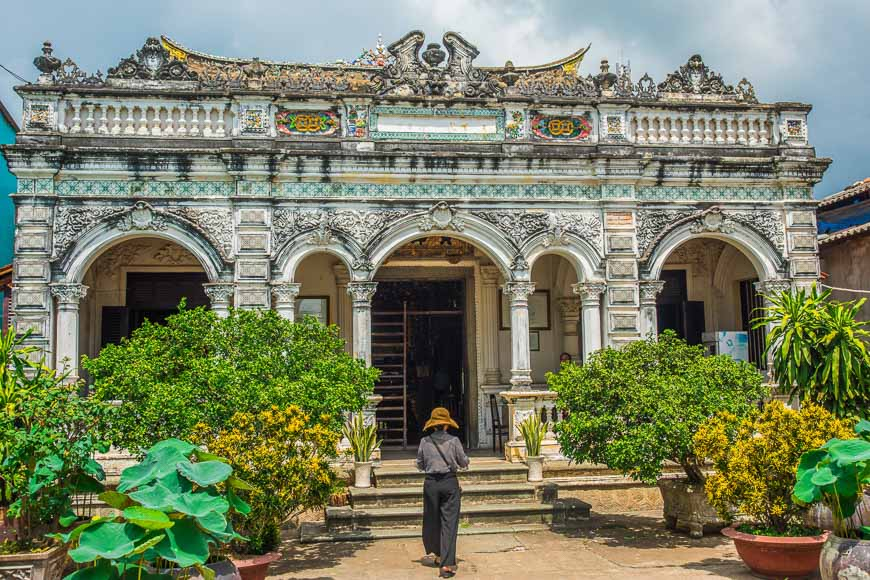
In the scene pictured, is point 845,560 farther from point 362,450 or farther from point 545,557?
point 362,450

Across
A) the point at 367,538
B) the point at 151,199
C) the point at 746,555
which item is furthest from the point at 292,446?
the point at 151,199

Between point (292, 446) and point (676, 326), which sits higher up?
point (676, 326)

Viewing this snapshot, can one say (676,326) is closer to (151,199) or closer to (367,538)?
(367,538)

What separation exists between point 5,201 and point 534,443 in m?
11.4

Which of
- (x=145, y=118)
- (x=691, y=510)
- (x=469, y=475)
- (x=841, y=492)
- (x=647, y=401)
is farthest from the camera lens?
(x=145, y=118)

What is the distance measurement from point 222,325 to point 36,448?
7.73ft

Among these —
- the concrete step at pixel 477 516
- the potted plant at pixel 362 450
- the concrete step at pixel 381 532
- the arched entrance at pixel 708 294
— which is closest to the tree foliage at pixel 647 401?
the concrete step at pixel 477 516

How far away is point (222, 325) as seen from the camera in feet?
27.8

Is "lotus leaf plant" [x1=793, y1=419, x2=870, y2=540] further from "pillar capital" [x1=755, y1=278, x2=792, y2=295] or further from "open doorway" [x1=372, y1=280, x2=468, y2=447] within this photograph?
"open doorway" [x1=372, y1=280, x2=468, y2=447]

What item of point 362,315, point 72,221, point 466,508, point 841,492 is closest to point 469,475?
point 466,508

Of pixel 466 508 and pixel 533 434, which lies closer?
pixel 466 508

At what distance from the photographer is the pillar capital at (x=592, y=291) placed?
1195cm

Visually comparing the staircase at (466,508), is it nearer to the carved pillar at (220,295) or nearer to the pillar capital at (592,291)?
the pillar capital at (592,291)

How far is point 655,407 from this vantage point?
892cm
